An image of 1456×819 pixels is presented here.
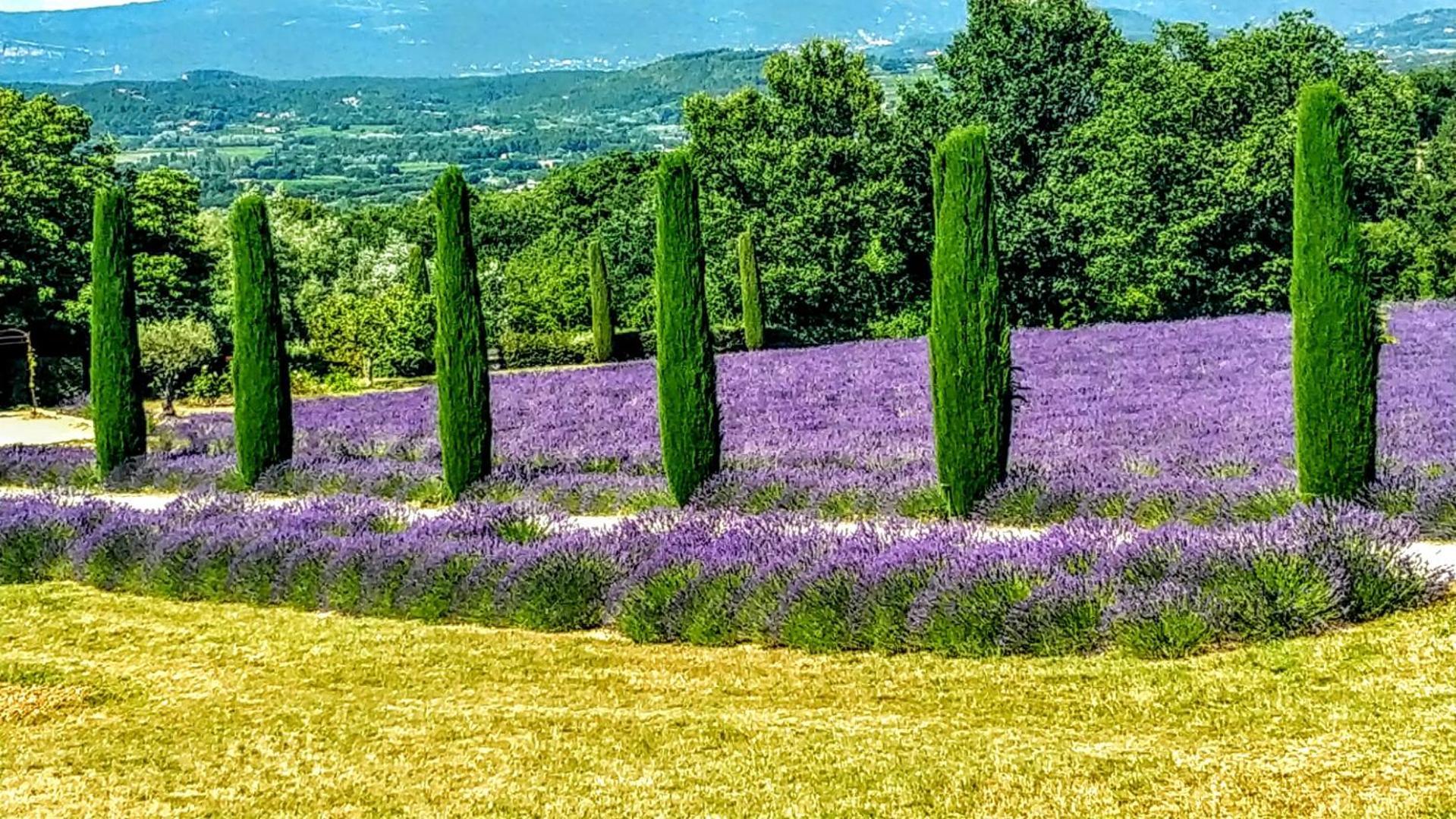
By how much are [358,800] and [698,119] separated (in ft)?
163

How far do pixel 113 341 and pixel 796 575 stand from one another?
576 inches

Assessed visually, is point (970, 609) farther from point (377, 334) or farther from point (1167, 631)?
point (377, 334)

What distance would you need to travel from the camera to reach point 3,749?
9109 millimetres

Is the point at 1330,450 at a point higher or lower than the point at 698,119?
lower

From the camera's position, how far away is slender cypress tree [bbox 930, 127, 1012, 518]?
44.2 ft

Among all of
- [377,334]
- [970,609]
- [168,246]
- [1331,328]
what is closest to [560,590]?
[970,609]

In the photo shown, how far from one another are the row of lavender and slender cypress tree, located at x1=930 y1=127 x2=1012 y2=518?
116 centimetres

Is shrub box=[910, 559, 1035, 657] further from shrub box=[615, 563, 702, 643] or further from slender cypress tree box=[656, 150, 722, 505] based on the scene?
slender cypress tree box=[656, 150, 722, 505]

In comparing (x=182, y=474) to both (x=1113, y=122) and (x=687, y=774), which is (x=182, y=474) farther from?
(x=1113, y=122)

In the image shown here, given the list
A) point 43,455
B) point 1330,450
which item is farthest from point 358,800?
point 43,455

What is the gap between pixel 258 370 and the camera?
19344mm

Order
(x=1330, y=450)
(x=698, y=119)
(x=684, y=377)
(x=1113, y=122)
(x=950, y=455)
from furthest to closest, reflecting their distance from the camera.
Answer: (x=698, y=119) < (x=1113, y=122) < (x=684, y=377) < (x=950, y=455) < (x=1330, y=450)

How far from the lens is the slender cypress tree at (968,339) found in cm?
1348

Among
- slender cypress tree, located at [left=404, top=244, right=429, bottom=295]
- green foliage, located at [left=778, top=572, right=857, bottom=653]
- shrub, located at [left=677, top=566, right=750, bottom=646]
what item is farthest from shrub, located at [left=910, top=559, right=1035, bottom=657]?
slender cypress tree, located at [left=404, top=244, right=429, bottom=295]
